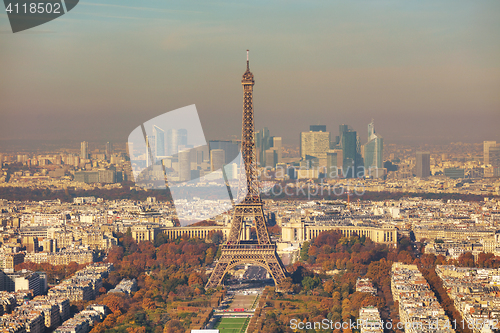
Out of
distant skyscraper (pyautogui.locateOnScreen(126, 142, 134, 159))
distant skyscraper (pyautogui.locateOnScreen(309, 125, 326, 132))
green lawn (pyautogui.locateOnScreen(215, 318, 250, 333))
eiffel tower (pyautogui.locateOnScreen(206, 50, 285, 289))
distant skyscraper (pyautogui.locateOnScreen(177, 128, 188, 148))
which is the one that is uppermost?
distant skyscraper (pyautogui.locateOnScreen(309, 125, 326, 132))

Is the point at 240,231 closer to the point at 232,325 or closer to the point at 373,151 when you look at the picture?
the point at 232,325

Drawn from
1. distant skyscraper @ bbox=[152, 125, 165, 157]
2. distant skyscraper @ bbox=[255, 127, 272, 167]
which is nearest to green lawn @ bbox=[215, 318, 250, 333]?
distant skyscraper @ bbox=[152, 125, 165, 157]

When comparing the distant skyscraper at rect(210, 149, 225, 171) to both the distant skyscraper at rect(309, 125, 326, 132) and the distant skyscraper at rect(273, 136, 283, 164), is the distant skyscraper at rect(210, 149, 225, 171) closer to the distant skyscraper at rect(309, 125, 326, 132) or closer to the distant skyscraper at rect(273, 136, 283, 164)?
the distant skyscraper at rect(273, 136, 283, 164)

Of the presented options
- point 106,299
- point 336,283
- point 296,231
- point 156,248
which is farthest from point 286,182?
point 106,299

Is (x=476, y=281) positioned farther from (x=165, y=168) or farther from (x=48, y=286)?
(x=165, y=168)

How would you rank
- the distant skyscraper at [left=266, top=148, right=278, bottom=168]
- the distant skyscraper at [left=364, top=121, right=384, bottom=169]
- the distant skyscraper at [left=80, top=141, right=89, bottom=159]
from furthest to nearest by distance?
the distant skyscraper at [left=364, top=121, right=384, bottom=169] → the distant skyscraper at [left=266, top=148, right=278, bottom=168] → the distant skyscraper at [left=80, top=141, right=89, bottom=159]

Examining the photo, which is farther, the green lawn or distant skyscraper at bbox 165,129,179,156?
distant skyscraper at bbox 165,129,179,156

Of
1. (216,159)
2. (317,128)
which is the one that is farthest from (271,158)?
(216,159)
